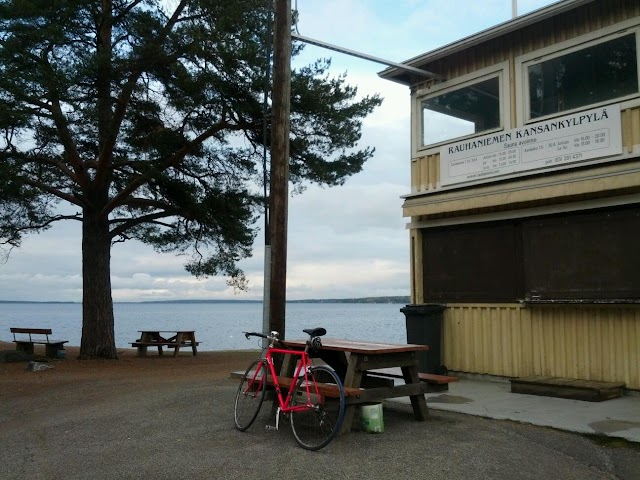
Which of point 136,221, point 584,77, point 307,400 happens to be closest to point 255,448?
point 307,400

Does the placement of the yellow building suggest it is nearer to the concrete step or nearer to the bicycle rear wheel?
the concrete step

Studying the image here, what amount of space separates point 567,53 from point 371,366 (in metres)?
5.38

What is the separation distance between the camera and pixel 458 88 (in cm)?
1054

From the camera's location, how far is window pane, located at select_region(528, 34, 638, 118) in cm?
847

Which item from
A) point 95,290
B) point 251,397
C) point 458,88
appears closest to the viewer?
point 251,397

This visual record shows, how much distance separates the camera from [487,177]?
32.0 ft

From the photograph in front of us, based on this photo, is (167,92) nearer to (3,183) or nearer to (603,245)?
(3,183)

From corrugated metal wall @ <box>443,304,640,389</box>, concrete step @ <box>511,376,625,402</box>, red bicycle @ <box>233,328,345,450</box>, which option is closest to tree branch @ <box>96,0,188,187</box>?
corrugated metal wall @ <box>443,304,640,389</box>

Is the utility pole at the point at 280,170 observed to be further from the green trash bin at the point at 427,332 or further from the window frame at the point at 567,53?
the window frame at the point at 567,53

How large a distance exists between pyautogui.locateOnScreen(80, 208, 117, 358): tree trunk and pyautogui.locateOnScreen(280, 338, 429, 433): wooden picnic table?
10.9m

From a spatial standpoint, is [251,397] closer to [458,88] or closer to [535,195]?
[535,195]

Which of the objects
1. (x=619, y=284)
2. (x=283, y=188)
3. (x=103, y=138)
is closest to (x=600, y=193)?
(x=619, y=284)

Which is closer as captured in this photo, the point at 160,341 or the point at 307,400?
the point at 307,400

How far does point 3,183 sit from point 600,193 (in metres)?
11.5
